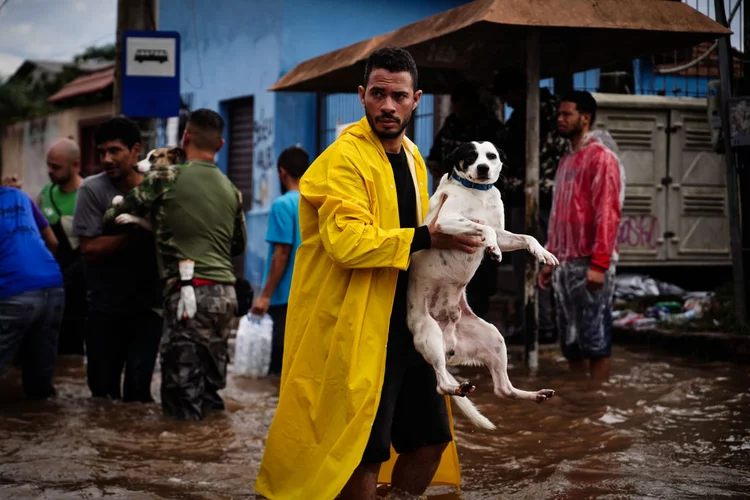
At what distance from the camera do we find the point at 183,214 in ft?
20.3

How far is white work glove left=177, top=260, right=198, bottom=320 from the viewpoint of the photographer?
608 centimetres

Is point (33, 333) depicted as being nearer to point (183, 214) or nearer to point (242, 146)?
point (183, 214)

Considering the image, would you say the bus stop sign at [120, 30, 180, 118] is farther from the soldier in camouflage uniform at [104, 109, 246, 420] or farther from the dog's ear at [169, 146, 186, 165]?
the soldier in camouflage uniform at [104, 109, 246, 420]

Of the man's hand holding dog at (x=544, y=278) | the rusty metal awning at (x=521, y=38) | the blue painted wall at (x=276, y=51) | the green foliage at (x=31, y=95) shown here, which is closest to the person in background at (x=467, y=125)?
the rusty metal awning at (x=521, y=38)

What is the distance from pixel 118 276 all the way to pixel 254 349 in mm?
2197

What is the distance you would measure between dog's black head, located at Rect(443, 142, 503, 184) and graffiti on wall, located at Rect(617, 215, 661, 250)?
307 inches

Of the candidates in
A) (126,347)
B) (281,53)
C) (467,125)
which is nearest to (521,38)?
(467,125)

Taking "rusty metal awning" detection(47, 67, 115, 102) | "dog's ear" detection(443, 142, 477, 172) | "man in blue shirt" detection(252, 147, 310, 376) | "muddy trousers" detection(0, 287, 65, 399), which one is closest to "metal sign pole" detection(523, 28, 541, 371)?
"man in blue shirt" detection(252, 147, 310, 376)

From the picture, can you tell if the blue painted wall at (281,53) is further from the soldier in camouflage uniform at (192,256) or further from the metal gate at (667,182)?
the soldier in camouflage uniform at (192,256)

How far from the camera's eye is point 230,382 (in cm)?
834

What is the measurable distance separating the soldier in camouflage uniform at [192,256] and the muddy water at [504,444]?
33 cm

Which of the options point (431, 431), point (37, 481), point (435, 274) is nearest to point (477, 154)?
point (435, 274)

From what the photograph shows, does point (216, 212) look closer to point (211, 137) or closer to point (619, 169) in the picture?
point (211, 137)

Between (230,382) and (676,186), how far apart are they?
6.22 m
